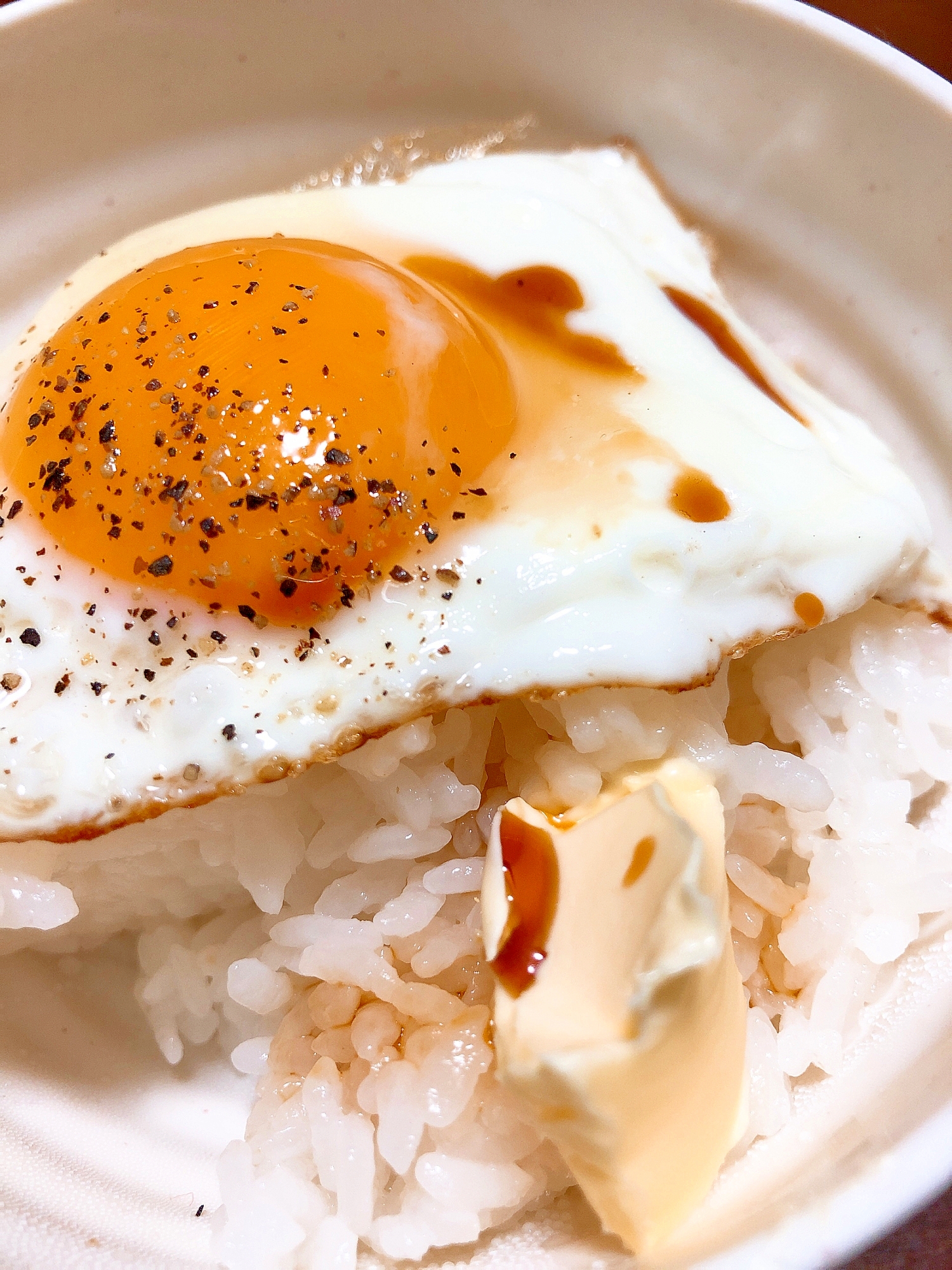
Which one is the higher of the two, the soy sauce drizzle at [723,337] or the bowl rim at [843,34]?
the bowl rim at [843,34]

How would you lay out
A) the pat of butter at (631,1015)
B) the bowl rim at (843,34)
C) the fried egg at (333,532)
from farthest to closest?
1. the bowl rim at (843,34)
2. the fried egg at (333,532)
3. the pat of butter at (631,1015)

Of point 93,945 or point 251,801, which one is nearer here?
point 251,801

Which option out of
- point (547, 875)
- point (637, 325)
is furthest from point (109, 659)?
point (637, 325)

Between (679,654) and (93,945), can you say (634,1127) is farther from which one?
(93,945)

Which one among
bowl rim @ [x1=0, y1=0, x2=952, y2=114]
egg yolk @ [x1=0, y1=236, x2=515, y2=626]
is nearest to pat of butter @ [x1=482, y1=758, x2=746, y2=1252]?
egg yolk @ [x1=0, y1=236, x2=515, y2=626]

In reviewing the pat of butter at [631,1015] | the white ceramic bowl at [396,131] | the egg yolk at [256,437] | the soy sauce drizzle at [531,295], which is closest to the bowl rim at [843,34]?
the white ceramic bowl at [396,131]

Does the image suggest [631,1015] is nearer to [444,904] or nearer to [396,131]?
[444,904]

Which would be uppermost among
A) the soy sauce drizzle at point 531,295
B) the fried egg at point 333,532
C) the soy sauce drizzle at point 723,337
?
the soy sauce drizzle at point 723,337

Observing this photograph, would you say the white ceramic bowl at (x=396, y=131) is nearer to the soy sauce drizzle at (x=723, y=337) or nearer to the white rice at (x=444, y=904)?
the white rice at (x=444, y=904)
